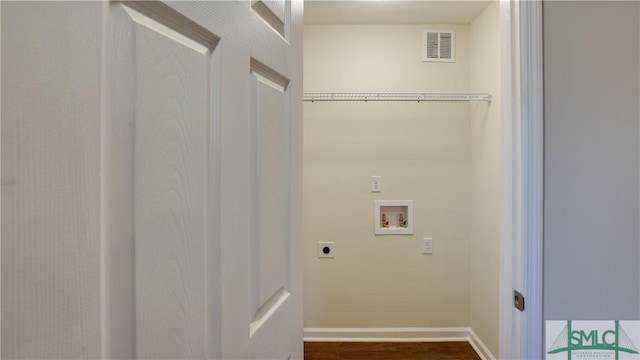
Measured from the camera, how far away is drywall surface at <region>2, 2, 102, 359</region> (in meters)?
0.29

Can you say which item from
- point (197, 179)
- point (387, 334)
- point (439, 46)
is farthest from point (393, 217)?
point (197, 179)

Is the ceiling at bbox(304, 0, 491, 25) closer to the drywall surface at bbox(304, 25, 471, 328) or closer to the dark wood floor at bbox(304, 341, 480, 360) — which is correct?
the drywall surface at bbox(304, 25, 471, 328)

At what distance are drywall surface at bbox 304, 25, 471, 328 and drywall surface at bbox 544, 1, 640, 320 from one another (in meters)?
1.49

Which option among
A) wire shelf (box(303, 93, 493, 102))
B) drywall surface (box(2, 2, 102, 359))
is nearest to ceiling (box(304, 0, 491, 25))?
wire shelf (box(303, 93, 493, 102))

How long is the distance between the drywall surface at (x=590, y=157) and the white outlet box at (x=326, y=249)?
1.67 metres

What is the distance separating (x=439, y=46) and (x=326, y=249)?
5.91ft

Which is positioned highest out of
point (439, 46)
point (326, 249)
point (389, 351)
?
point (439, 46)

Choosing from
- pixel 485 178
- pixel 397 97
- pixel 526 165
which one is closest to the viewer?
pixel 526 165

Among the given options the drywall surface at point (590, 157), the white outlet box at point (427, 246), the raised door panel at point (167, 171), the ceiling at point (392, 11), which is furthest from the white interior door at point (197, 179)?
the white outlet box at point (427, 246)

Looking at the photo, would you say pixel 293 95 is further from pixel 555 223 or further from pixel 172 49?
pixel 555 223

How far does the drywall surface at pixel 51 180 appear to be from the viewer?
29cm

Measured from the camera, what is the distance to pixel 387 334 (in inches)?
102

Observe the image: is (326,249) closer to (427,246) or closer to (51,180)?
(427,246)

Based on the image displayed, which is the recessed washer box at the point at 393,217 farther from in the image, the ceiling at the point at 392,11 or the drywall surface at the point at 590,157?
the drywall surface at the point at 590,157
